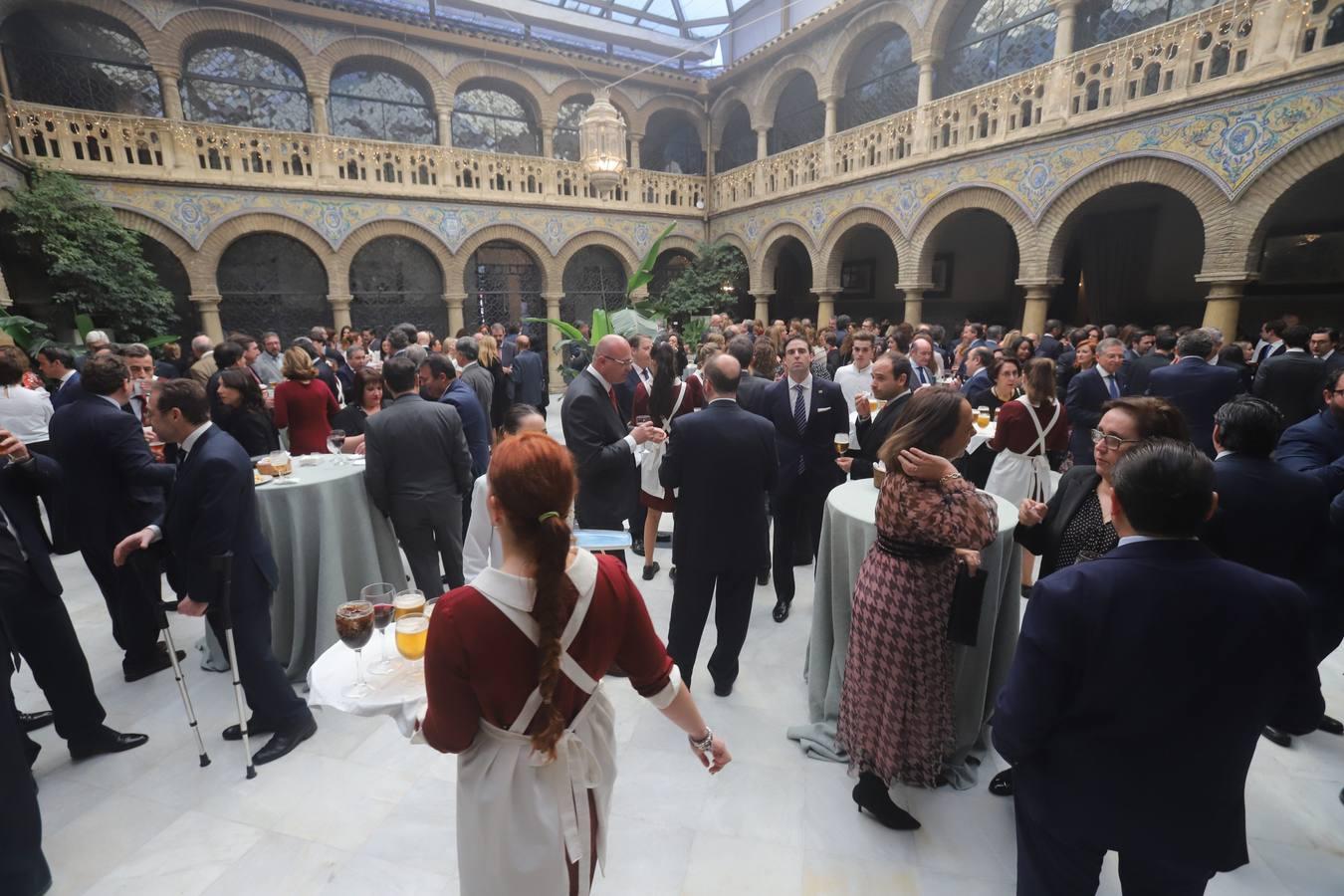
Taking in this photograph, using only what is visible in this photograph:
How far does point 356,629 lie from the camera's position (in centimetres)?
182

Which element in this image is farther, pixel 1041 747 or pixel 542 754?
pixel 1041 747

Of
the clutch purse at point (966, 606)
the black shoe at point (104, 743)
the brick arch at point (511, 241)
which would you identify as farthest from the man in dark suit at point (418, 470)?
the brick arch at point (511, 241)

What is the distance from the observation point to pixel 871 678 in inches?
97.7

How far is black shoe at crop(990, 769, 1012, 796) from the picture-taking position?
2.65m

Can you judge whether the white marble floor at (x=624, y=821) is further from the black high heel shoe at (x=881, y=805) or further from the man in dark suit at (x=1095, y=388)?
the man in dark suit at (x=1095, y=388)

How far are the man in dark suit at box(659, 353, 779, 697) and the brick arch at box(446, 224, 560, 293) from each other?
11.8 meters

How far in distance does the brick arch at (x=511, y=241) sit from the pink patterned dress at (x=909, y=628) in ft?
42.3

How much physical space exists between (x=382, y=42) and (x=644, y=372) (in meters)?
11.7

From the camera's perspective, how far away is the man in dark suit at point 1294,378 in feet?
17.4

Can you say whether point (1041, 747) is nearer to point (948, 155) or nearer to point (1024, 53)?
point (948, 155)

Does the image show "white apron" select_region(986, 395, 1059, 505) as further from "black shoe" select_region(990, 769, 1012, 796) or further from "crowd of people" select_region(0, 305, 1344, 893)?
"black shoe" select_region(990, 769, 1012, 796)

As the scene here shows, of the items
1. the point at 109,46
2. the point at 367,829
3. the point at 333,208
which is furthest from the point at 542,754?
the point at 109,46

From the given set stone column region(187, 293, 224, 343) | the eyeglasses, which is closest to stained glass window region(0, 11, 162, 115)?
stone column region(187, 293, 224, 343)

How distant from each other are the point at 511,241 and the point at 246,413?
11.2 meters
